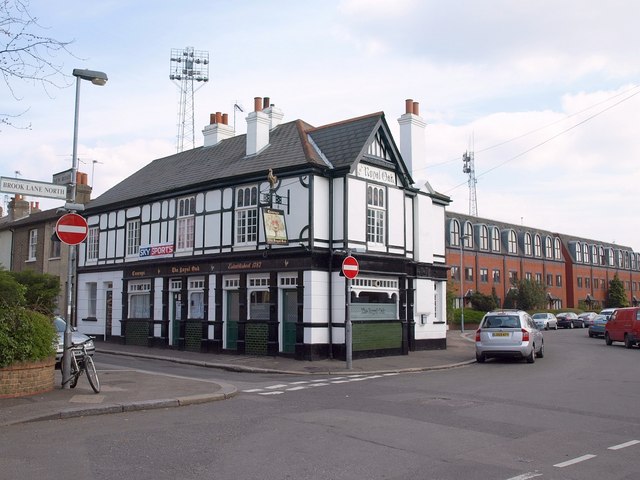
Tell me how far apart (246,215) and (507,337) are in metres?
10.0

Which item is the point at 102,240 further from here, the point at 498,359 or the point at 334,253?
the point at 498,359

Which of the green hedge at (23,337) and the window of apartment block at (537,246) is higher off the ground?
the window of apartment block at (537,246)

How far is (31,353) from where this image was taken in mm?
11445

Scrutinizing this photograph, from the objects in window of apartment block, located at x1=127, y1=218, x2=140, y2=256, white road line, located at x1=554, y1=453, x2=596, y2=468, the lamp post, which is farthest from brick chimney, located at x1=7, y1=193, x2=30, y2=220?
white road line, located at x1=554, y1=453, x2=596, y2=468

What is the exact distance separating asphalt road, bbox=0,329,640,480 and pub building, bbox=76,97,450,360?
24.0 ft

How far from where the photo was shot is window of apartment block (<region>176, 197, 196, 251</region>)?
25.5 m

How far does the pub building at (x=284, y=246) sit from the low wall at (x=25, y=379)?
30.7 ft

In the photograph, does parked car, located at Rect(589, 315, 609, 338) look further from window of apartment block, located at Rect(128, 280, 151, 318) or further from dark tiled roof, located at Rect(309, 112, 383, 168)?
window of apartment block, located at Rect(128, 280, 151, 318)

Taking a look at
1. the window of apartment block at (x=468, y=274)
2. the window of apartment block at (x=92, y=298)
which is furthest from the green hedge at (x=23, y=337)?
the window of apartment block at (x=468, y=274)

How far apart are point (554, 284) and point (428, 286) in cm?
4889

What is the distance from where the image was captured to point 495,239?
6184 centimetres

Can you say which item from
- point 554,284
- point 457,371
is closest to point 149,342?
point 457,371

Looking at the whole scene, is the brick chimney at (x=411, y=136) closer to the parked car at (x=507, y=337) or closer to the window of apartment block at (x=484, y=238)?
the parked car at (x=507, y=337)

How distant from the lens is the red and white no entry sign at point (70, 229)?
12.5 meters
